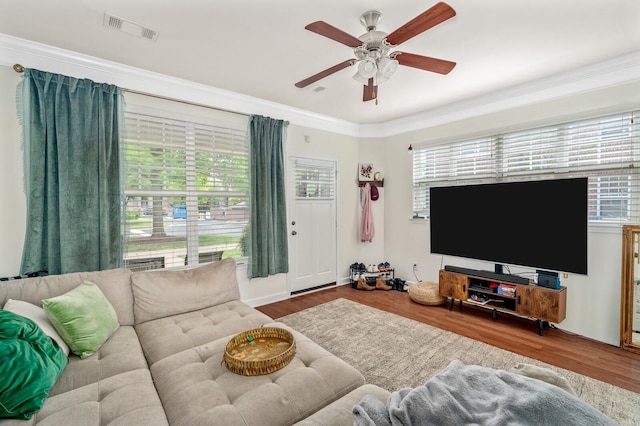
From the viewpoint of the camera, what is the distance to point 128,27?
2.27m

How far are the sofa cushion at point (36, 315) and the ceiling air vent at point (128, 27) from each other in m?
2.04

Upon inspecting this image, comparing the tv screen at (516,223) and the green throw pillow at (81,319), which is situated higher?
the tv screen at (516,223)

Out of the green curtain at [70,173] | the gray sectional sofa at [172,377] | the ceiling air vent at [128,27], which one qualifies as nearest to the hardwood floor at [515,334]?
the gray sectional sofa at [172,377]

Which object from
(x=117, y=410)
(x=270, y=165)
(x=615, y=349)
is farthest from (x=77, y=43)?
(x=615, y=349)

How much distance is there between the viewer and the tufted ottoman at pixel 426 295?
12.6 feet

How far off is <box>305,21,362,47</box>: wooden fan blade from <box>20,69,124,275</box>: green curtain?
2.25 metres

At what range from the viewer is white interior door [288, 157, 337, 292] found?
4.36 metres

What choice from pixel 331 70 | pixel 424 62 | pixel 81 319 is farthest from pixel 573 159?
pixel 81 319

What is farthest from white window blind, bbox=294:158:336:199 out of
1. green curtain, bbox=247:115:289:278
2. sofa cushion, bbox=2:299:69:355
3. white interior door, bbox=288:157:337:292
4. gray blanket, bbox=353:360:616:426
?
gray blanket, bbox=353:360:616:426

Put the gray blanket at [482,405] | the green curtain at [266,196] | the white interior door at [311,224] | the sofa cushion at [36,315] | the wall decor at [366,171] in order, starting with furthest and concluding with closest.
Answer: the wall decor at [366,171]
the white interior door at [311,224]
the green curtain at [266,196]
the sofa cushion at [36,315]
the gray blanket at [482,405]

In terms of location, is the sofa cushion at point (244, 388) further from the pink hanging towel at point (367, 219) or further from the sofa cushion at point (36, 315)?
the pink hanging towel at point (367, 219)

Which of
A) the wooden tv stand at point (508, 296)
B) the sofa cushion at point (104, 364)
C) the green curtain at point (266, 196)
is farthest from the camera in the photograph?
the green curtain at point (266, 196)

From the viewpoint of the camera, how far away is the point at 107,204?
2.79 m

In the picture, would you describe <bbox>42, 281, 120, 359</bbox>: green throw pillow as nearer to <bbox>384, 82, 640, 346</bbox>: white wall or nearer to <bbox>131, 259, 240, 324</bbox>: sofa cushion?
<bbox>131, 259, 240, 324</bbox>: sofa cushion
